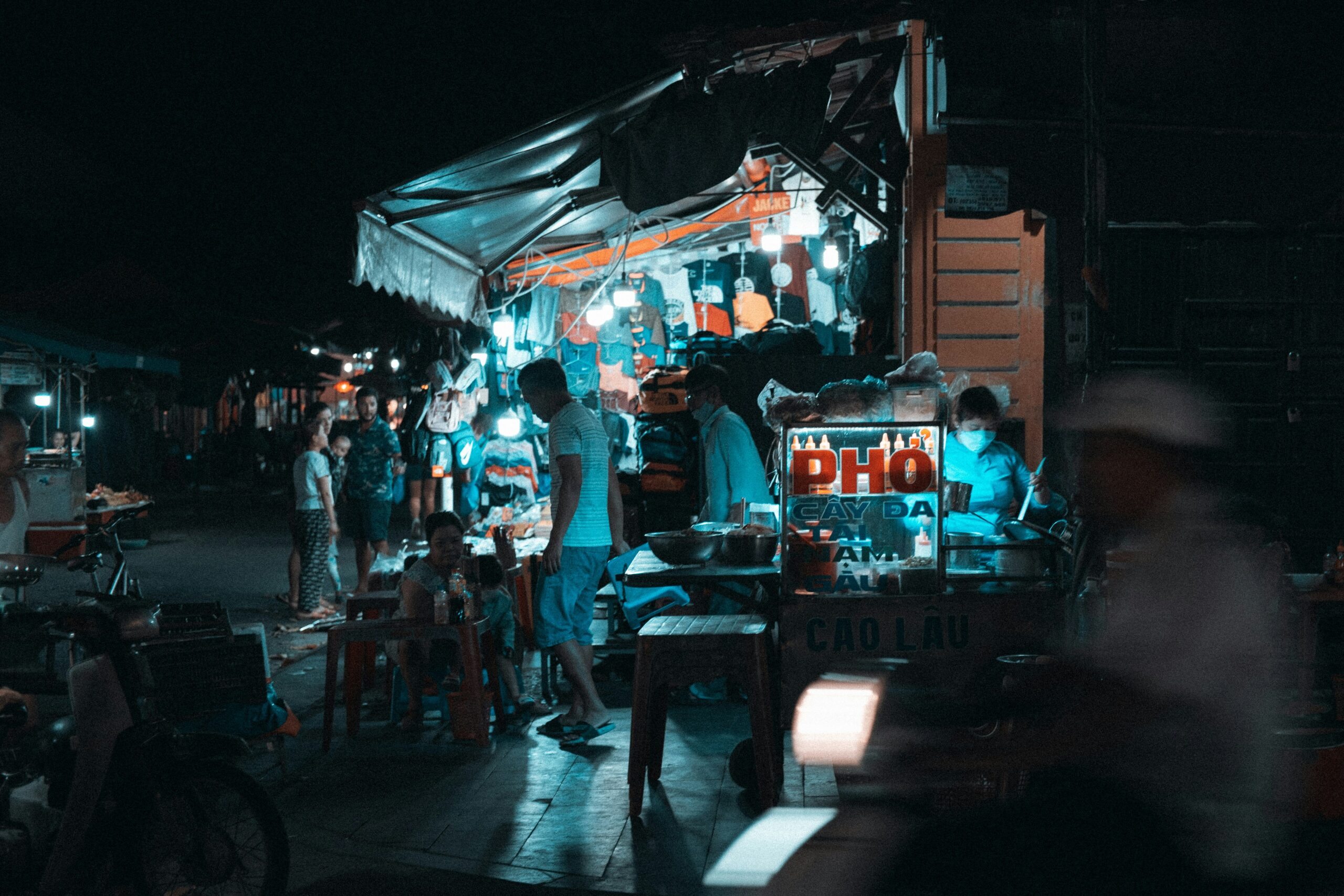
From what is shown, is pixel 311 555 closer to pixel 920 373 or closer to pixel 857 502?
pixel 857 502

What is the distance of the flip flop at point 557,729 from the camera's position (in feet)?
21.1

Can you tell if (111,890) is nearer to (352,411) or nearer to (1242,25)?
(1242,25)

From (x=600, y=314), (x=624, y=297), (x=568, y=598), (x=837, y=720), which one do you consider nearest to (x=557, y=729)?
(x=568, y=598)

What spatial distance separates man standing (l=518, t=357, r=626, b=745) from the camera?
6.34m

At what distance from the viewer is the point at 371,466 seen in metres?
10.6

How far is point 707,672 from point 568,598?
5.12 ft

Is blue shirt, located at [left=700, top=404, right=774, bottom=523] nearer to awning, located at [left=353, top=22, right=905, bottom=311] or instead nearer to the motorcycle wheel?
awning, located at [left=353, top=22, right=905, bottom=311]

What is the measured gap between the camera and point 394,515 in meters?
22.2

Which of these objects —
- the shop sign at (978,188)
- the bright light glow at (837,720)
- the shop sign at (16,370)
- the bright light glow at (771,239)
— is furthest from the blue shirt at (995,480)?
the shop sign at (16,370)

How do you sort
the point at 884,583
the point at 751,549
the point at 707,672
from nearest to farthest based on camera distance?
the point at 707,672
the point at 884,583
the point at 751,549

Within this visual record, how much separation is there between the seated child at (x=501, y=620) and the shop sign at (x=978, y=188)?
3.85m

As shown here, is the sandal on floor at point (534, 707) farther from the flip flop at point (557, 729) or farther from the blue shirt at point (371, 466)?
the blue shirt at point (371, 466)

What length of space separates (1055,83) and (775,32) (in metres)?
2.96

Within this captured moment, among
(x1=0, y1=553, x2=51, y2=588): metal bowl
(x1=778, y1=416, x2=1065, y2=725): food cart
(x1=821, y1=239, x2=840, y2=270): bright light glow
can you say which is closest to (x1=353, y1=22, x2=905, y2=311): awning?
(x1=821, y1=239, x2=840, y2=270): bright light glow
